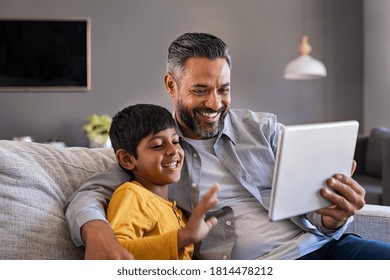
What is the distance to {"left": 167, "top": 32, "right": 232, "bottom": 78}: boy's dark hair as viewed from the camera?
1319 mm

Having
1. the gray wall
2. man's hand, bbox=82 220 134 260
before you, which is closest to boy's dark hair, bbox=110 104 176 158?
man's hand, bbox=82 220 134 260

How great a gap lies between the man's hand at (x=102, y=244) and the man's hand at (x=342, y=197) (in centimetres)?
41

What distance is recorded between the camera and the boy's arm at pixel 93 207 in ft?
3.13

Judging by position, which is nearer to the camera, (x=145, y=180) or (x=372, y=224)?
(x=145, y=180)

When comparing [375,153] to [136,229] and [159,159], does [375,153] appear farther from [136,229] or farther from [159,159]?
[136,229]

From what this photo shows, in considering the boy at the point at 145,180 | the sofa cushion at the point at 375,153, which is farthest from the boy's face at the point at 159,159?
the sofa cushion at the point at 375,153

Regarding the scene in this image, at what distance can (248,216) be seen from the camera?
1.28m

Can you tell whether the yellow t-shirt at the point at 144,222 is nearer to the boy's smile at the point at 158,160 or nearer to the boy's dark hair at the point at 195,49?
the boy's smile at the point at 158,160

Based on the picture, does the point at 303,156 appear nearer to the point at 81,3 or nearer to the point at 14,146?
the point at 14,146

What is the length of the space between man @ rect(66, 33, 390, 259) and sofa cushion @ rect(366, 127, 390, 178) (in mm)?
2392

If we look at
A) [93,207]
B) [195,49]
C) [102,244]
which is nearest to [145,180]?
[93,207]

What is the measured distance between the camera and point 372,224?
1.43 m

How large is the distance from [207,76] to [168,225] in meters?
0.41

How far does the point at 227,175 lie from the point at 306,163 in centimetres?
39
